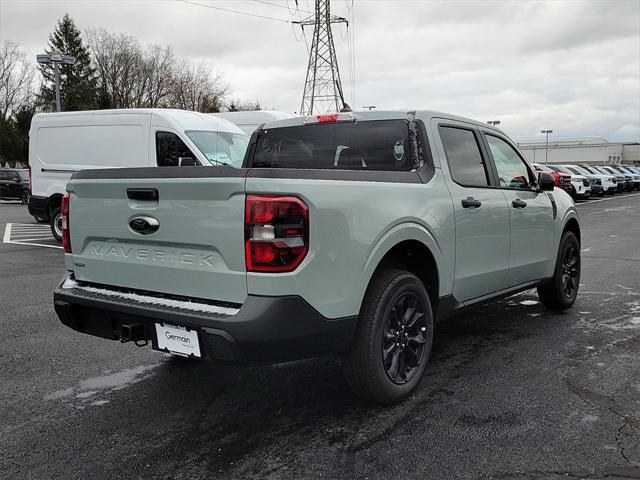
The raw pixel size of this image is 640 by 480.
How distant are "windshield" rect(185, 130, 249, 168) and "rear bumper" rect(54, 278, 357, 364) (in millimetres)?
7401

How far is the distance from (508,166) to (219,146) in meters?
6.92

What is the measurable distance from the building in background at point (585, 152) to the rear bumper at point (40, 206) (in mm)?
79310

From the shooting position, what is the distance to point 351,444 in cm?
312

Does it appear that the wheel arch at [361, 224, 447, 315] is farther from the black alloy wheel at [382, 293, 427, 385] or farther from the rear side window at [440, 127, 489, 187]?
the rear side window at [440, 127, 489, 187]

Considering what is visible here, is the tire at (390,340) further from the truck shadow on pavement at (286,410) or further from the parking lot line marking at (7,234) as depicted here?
the parking lot line marking at (7,234)

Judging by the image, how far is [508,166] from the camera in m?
5.12

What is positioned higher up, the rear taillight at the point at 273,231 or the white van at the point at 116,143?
the white van at the point at 116,143

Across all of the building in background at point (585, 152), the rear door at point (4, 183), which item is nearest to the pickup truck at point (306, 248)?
the rear door at point (4, 183)

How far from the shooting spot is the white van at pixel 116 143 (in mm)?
10633

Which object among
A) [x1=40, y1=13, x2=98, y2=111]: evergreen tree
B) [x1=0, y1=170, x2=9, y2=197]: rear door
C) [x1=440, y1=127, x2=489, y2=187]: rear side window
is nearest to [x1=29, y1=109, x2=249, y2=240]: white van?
[x1=440, y1=127, x2=489, y2=187]: rear side window

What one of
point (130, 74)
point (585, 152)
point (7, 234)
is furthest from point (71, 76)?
point (585, 152)

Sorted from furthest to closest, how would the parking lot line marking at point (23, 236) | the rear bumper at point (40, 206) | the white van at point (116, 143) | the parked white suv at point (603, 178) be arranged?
the parked white suv at point (603, 178) < the rear bumper at point (40, 206) < the parking lot line marking at point (23, 236) < the white van at point (116, 143)

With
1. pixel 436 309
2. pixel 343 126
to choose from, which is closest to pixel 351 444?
pixel 436 309

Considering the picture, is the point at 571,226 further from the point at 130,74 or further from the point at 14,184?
the point at 130,74
